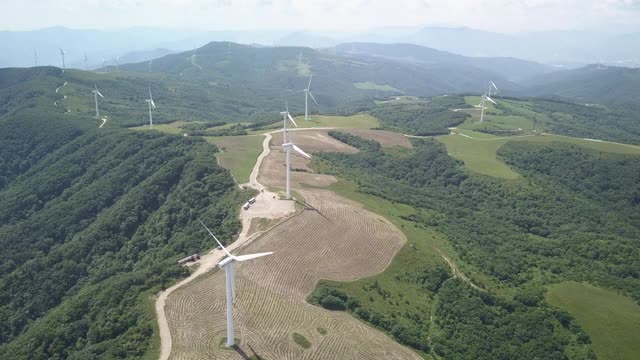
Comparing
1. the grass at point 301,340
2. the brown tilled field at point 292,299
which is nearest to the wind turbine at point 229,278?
the brown tilled field at point 292,299

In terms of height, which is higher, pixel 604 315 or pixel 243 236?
pixel 243 236

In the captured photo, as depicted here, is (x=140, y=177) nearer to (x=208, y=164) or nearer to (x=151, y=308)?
(x=208, y=164)

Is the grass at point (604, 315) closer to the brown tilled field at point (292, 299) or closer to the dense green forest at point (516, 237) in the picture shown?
the dense green forest at point (516, 237)

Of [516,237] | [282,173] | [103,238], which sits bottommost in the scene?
[516,237]

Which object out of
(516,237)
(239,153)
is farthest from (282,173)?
(516,237)

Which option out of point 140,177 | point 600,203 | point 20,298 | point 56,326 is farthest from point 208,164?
point 600,203

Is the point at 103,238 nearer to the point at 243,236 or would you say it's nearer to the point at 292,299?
A: the point at 243,236
